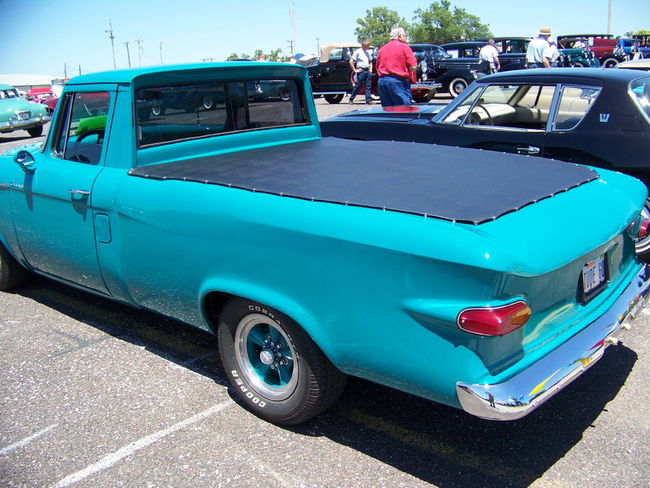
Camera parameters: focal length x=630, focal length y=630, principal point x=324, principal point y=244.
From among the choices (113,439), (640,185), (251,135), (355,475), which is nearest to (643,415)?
(640,185)

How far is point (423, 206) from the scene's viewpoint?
8.16ft

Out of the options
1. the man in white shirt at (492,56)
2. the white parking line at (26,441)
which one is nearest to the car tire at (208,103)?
the white parking line at (26,441)

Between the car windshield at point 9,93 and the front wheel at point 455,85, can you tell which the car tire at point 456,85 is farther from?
the car windshield at point 9,93

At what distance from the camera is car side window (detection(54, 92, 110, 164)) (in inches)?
147

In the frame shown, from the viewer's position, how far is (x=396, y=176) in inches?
122

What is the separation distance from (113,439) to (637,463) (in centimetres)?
235

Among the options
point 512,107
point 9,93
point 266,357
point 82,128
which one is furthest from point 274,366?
point 9,93

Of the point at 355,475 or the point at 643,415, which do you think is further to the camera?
the point at 643,415

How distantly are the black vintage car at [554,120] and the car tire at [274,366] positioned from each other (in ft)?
9.83

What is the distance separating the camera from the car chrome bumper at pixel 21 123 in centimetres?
1508

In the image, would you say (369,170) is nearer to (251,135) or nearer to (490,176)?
(490,176)

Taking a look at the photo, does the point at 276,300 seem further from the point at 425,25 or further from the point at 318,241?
the point at 425,25

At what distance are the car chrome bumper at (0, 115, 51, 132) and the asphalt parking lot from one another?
1302 cm

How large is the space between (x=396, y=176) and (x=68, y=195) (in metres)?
1.93
